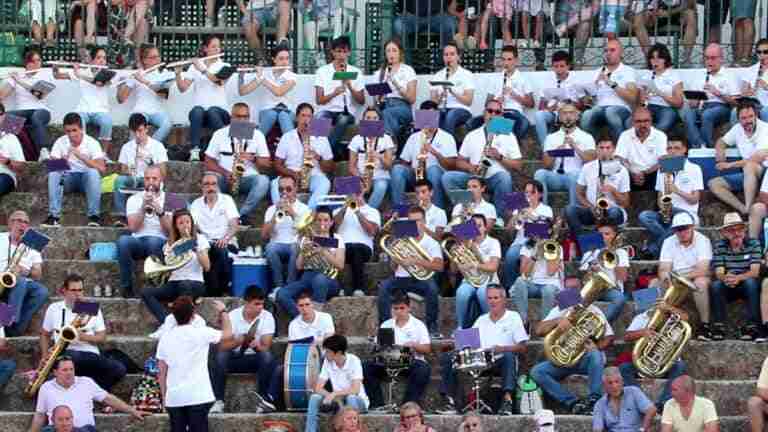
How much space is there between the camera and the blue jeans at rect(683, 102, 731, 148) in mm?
27312

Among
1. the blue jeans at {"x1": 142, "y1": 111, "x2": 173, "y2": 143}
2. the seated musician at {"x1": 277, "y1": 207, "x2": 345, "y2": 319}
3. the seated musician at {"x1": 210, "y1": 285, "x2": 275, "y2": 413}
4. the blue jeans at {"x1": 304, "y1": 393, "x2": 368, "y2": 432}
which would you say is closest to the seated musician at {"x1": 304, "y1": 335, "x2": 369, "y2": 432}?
the blue jeans at {"x1": 304, "y1": 393, "x2": 368, "y2": 432}

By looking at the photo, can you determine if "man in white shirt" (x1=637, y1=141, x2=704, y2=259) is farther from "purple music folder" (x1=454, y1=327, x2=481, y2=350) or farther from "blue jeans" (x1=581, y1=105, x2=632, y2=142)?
"purple music folder" (x1=454, y1=327, x2=481, y2=350)

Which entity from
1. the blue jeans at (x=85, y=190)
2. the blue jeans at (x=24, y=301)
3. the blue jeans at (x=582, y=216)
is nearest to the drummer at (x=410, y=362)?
the blue jeans at (x=582, y=216)

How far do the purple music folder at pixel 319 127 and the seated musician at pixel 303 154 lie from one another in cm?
18

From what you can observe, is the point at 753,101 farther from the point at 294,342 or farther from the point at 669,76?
the point at 294,342

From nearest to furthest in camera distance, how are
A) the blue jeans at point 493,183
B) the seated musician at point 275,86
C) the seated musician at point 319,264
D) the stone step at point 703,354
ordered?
the stone step at point 703,354, the seated musician at point 319,264, the blue jeans at point 493,183, the seated musician at point 275,86

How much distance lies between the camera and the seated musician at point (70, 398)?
23.2 metres

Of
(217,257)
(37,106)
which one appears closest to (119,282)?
(217,257)

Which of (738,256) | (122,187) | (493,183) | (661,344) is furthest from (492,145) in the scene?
(122,187)

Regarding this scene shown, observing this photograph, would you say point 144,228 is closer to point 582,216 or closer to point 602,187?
point 582,216

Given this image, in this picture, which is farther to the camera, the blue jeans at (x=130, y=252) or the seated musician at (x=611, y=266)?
the blue jeans at (x=130, y=252)

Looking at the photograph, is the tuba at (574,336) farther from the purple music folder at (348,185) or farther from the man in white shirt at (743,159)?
the man in white shirt at (743,159)

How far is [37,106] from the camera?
92.2 ft

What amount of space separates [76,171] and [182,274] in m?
2.48
